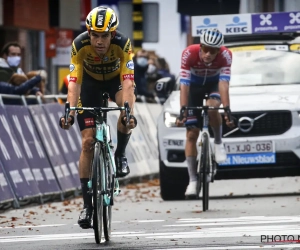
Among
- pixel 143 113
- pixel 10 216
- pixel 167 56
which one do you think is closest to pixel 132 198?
pixel 10 216

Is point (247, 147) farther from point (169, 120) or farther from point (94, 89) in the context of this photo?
point (94, 89)

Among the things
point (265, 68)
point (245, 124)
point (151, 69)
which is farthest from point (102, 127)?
point (151, 69)

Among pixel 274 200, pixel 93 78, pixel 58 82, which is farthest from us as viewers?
pixel 58 82

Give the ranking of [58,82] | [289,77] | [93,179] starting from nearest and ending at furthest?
1. [93,179]
2. [289,77]
3. [58,82]

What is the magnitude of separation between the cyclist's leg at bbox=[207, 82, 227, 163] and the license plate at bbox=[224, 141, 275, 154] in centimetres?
89

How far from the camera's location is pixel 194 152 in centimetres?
1605

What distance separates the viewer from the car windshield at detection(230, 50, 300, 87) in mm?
17766

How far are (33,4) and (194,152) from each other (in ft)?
56.9

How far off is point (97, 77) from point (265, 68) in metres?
6.02

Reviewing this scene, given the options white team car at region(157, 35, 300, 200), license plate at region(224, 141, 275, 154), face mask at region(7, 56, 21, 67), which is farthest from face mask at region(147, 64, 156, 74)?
license plate at region(224, 141, 275, 154)

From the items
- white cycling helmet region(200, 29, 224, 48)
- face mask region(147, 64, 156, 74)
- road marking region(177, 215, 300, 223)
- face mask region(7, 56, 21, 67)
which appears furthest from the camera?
face mask region(147, 64, 156, 74)

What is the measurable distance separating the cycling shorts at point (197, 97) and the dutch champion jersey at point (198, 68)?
6 cm

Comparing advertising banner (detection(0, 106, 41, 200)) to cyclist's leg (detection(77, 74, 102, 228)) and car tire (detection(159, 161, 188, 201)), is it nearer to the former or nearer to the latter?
car tire (detection(159, 161, 188, 201))

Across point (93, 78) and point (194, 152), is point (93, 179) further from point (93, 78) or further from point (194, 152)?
point (194, 152)
